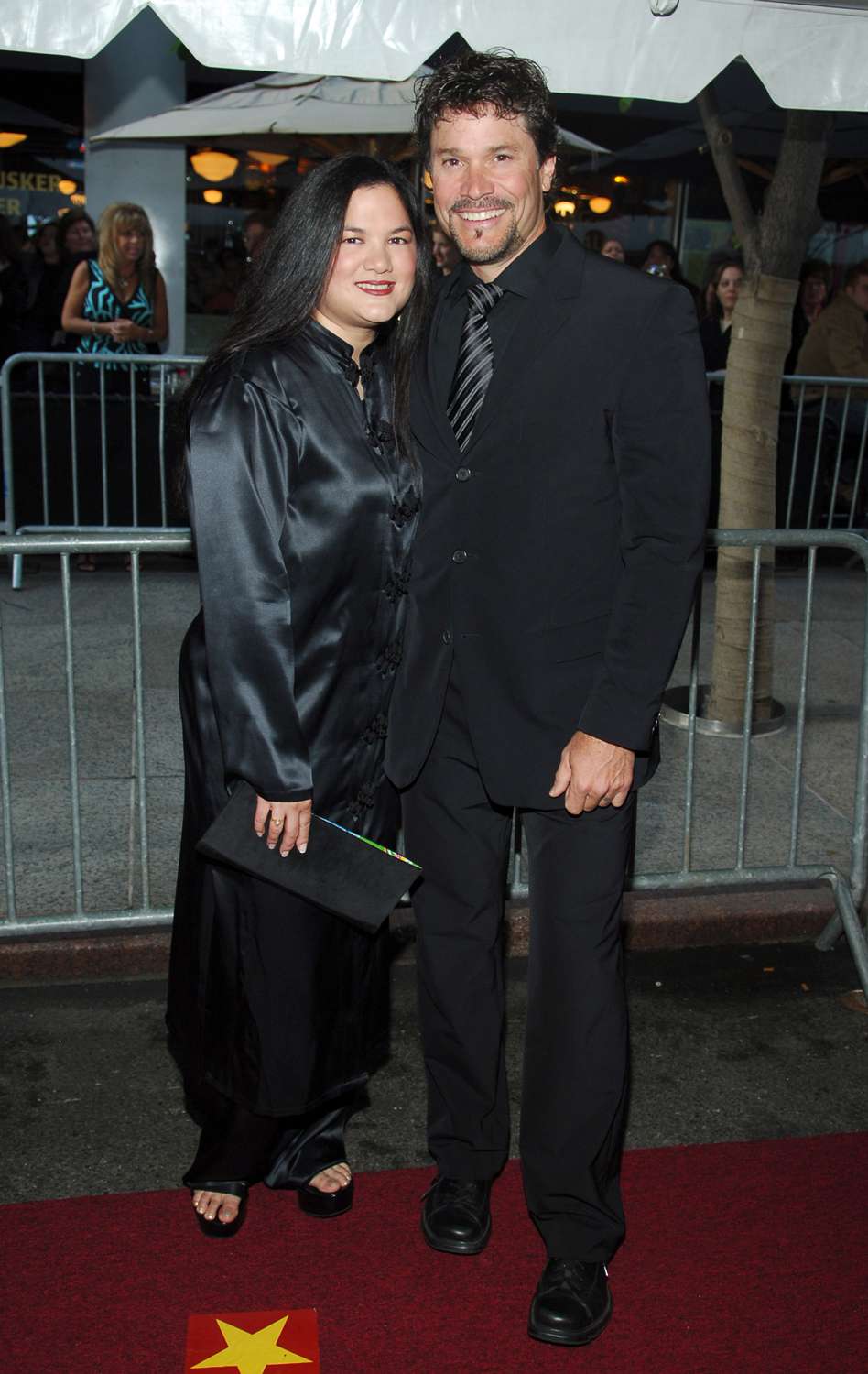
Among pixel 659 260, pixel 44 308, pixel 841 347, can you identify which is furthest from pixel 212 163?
pixel 841 347

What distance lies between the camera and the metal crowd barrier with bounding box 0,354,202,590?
9.13 m

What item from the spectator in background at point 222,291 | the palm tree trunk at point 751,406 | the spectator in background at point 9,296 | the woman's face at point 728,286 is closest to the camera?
the palm tree trunk at point 751,406

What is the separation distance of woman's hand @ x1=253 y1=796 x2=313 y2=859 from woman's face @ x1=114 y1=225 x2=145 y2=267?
693 centimetres

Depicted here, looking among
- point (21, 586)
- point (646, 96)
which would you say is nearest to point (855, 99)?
point (646, 96)

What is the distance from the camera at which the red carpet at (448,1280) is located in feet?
9.32

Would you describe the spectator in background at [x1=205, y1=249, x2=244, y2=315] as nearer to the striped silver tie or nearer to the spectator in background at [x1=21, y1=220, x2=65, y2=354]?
the spectator in background at [x1=21, y1=220, x2=65, y2=354]

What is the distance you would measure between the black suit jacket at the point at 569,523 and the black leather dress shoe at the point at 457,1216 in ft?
3.13

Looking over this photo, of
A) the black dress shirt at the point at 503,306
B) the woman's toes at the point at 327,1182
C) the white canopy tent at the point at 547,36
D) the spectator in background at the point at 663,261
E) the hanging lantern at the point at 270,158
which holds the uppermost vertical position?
the hanging lantern at the point at 270,158

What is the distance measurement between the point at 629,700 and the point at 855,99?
7.83 ft

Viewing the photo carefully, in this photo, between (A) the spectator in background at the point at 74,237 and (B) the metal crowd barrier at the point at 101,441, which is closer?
(B) the metal crowd barrier at the point at 101,441

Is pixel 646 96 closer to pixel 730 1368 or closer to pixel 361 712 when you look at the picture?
pixel 361 712

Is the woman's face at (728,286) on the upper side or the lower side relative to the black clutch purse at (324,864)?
upper

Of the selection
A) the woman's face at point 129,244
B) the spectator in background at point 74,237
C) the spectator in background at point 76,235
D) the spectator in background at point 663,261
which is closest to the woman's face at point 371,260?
the woman's face at point 129,244

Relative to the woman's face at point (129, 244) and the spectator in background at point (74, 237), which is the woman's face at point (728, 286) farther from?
the spectator in background at point (74, 237)
